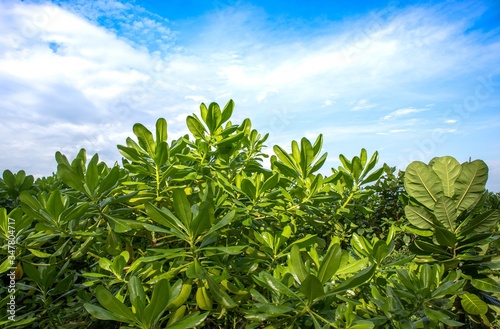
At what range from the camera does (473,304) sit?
1580 millimetres

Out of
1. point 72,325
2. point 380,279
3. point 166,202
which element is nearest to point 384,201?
point 380,279

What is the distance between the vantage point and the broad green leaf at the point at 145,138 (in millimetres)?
1666

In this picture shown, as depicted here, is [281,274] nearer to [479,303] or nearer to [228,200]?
[228,200]

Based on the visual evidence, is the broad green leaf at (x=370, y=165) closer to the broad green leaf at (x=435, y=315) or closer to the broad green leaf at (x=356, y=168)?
the broad green leaf at (x=356, y=168)

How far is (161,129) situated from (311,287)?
100 cm

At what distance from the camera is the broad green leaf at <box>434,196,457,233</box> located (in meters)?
1.51

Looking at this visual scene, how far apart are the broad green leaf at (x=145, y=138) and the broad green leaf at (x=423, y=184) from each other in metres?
1.16

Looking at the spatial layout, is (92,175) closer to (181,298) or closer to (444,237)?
(181,298)

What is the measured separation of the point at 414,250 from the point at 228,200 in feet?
3.01

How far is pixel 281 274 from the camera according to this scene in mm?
1465

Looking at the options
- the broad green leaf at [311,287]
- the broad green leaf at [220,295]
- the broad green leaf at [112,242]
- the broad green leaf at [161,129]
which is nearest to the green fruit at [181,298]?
the broad green leaf at [220,295]

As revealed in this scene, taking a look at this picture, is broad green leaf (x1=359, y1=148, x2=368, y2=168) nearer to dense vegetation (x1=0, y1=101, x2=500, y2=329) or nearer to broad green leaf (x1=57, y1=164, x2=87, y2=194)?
dense vegetation (x1=0, y1=101, x2=500, y2=329)

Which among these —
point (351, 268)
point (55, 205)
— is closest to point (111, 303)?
point (55, 205)

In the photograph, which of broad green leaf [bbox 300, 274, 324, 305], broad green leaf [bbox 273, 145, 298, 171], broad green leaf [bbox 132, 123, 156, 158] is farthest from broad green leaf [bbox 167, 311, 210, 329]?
broad green leaf [bbox 273, 145, 298, 171]
